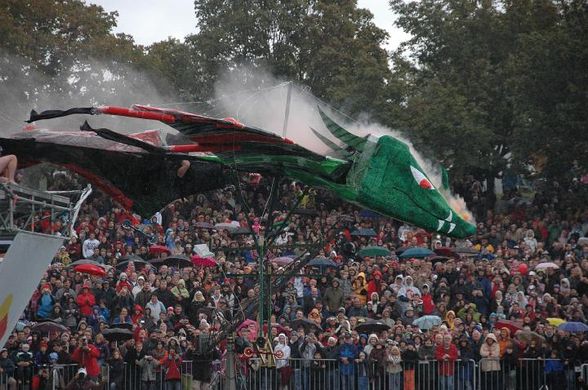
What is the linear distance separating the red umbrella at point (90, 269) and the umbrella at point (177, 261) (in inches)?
77.0

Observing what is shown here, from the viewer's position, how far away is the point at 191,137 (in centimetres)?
2264

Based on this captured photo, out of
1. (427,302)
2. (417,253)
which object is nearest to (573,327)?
(427,302)

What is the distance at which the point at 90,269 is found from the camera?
3078cm

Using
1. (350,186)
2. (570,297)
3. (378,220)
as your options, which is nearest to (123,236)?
(378,220)

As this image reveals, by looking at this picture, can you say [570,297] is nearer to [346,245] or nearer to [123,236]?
[346,245]

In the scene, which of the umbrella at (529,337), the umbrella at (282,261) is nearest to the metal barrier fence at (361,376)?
the umbrella at (529,337)

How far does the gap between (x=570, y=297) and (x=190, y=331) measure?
8.34 meters

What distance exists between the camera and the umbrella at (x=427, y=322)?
95.7 feet

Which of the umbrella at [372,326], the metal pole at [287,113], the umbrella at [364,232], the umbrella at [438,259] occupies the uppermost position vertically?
the metal pole at [287,113]

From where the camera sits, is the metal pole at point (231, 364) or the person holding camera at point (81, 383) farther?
the person holding camera at point (81, 383)

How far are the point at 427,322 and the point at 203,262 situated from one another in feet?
19.5

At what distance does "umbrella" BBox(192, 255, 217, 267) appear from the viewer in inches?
1282

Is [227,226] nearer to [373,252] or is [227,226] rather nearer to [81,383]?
[373,252]

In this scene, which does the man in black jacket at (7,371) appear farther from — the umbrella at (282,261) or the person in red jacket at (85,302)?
the umbrella at (282,261)
